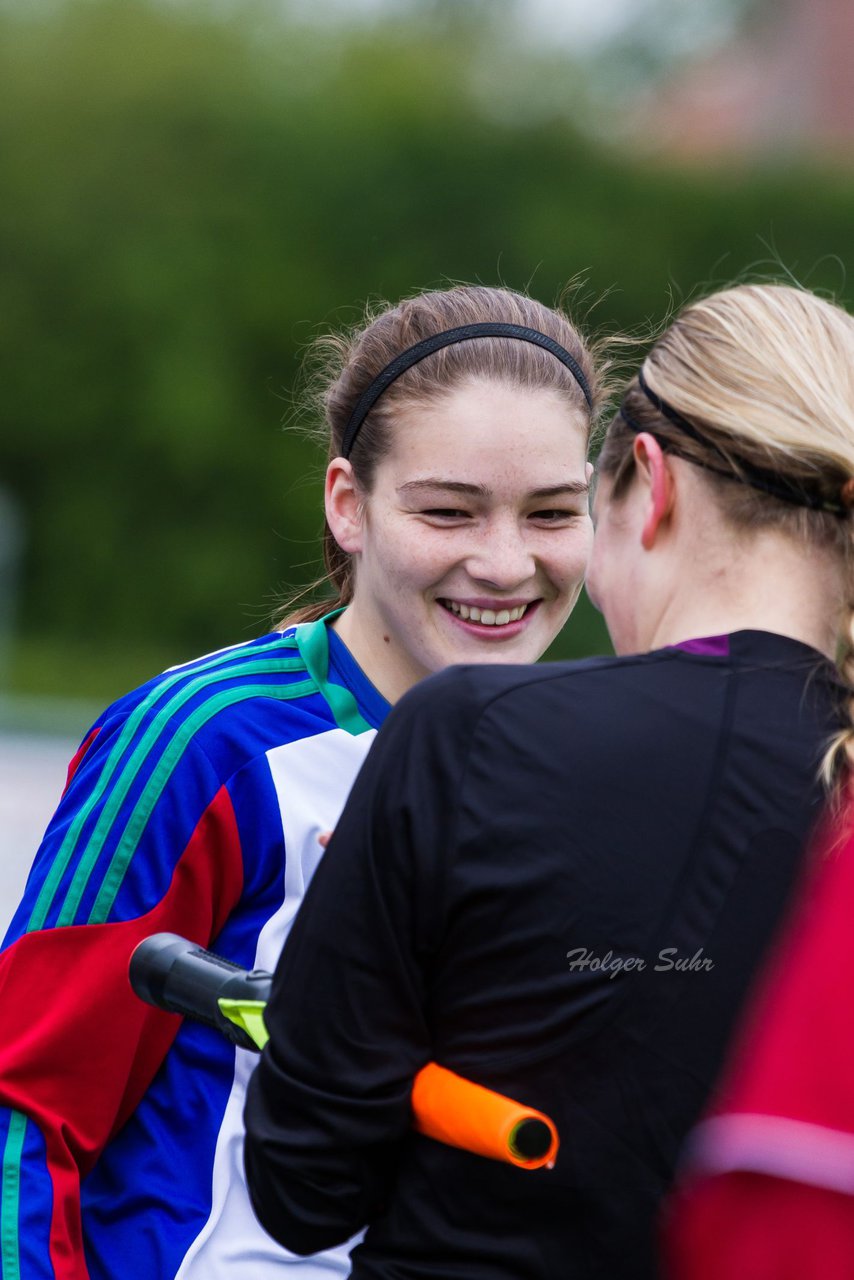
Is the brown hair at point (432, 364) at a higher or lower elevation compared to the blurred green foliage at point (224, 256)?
lower

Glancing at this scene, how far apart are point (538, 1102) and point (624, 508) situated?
0.59 metres

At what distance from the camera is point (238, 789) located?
83.0 inches

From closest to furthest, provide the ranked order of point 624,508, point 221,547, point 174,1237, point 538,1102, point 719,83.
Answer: point 538,1102
point 624,508
point 174,1237
point 221,547
point 719,83

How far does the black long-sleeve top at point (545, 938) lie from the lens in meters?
1.44

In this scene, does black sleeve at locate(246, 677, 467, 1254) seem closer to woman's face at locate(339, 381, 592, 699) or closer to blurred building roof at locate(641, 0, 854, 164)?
woman's face at locate(339, 381, 592, 699)

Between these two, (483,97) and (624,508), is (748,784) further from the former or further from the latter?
(483,97)

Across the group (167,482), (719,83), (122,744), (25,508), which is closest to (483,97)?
(167,482)

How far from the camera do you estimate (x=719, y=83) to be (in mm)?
25422

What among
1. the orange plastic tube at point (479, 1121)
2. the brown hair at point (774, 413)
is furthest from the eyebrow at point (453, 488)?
the orange plastic tube at point (479, 1121)

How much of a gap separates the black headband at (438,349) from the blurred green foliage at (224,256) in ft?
32.4

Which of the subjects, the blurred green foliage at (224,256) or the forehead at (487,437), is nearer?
the forehead at (487,437)

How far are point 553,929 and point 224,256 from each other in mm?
11815

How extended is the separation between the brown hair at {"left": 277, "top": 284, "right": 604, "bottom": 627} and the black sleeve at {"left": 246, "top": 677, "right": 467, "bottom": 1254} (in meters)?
1.00

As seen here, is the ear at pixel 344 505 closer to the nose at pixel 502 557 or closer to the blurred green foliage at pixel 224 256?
the nose at pixel 502 557
